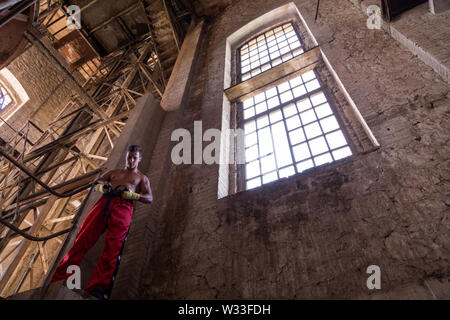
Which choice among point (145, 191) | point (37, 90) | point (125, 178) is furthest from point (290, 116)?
point (37, 90)

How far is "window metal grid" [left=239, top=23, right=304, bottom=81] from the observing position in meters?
6.94

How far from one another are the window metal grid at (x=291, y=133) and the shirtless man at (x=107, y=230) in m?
2.04

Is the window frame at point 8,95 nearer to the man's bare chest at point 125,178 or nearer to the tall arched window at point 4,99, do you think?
the tall arched window at point 4,99

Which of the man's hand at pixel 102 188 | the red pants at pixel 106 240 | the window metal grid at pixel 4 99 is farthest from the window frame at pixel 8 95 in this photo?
the red pants at pixel 106 240

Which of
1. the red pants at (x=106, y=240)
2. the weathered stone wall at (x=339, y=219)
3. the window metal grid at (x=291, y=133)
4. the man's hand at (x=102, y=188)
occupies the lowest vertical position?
the window metal grid at (x=291, y=133)

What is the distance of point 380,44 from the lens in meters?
4.66

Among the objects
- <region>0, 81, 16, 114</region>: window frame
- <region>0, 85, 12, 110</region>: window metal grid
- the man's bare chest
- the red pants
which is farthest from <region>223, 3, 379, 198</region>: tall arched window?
<region>0, 81, 16, 114</region>: window frame

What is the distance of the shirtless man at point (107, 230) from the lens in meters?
2.62

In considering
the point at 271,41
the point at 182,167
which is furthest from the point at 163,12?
the point at 182,167

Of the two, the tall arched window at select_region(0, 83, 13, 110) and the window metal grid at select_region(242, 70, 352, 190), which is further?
the tall arched window at select_region(0, 83, 13, 110)

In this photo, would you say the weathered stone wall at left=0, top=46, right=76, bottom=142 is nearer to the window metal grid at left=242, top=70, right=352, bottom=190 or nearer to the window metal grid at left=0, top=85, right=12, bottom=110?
the window metal grid at left=0, top=85, right=12, bottom=110

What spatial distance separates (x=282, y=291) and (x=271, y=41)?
7183 mm

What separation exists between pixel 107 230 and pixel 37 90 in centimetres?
1324

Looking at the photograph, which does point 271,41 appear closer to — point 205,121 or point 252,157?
point 205,121
